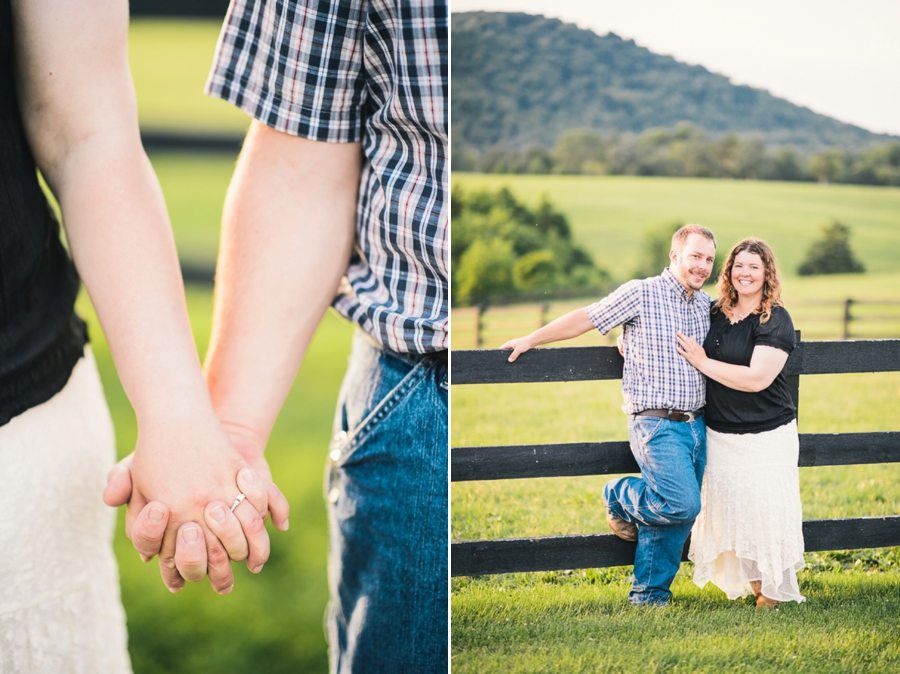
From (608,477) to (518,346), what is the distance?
239mm

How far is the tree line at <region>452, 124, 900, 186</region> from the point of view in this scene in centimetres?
110

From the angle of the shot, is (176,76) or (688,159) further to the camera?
(176,76)

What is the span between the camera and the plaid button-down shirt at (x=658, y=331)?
101cm

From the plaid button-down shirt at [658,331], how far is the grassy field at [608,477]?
43mm

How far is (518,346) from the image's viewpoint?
107 centimetres

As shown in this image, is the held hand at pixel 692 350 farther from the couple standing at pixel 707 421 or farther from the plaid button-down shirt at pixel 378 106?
the plaid button-down shirt at pixel 378 106

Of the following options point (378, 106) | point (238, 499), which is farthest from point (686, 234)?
point (238, 499)

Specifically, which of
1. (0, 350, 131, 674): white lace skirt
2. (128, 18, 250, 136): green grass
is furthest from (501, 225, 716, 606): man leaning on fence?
(128, 18, 250, 136): green grass

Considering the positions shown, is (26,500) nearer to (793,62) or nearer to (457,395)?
(457,395)

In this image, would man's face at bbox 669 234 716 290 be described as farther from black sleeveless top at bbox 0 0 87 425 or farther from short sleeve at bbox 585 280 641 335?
black sleeveless top at bbox 0 0 87 425

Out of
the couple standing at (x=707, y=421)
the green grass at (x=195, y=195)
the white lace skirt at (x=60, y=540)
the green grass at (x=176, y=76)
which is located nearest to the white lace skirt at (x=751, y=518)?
the couple standing at (x=707, y=421)

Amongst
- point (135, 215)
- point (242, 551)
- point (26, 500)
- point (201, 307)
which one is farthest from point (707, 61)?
point (201, 307)

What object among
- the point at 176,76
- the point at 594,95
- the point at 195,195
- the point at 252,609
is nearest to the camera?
the point at 594,95

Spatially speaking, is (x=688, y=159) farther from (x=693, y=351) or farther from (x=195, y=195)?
(x=195, y=195)
